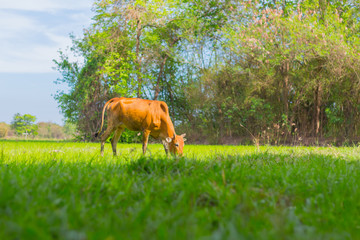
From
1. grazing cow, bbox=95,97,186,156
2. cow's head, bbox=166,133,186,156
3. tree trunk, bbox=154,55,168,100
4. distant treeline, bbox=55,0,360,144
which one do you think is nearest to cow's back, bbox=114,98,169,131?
grazing cow, bbox=95,97,186,156

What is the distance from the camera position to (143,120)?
6.00 meters

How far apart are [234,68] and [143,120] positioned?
827cm

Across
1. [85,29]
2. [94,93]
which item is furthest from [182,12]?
[94,93]

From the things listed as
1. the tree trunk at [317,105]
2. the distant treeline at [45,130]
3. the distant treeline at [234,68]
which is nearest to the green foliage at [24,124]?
the distant treeline at [45,130]

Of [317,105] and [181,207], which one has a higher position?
[317,105]

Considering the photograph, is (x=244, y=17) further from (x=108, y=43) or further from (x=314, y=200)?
(x=314, y=200)

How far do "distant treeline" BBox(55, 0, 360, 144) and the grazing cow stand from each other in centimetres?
556

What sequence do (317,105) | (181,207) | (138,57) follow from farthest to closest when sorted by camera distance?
(138,57), (317,105), (181,207)

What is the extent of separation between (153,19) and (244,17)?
486 cm

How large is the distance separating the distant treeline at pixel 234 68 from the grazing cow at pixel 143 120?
5563 millimetres

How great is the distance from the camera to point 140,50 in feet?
55.4

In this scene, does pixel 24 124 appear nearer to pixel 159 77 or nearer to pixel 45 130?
pixel 45 130

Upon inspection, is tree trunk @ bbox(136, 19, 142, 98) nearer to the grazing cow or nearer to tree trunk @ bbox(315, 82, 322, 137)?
tree trunk @ bbox(315, 82, 322, 137)

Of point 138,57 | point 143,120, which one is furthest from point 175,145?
point 138,57
